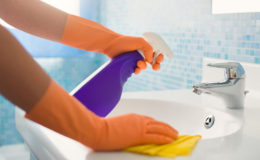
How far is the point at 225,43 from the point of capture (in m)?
1.16

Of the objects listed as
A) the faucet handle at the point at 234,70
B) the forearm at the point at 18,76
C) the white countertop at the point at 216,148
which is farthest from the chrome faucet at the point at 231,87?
the forearm at the point at 18,76

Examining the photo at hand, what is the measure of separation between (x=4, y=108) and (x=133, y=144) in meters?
1.86

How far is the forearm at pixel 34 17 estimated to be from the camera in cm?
66

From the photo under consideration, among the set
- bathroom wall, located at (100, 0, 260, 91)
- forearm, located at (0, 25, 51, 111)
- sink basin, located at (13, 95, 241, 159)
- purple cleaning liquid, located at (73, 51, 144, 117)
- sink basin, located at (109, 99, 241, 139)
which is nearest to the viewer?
forearm, located at (0, 25, 51, 111)

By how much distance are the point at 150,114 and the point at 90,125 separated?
562mm

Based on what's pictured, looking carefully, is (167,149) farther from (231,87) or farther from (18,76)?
(231,87)

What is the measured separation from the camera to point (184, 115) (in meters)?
0.99

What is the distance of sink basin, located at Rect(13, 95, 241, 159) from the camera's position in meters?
0.60

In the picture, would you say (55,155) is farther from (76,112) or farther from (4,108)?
(4,108)

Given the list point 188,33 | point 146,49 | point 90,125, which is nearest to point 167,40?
point 188,33

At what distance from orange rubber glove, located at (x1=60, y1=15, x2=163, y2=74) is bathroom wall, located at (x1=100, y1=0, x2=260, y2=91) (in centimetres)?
43

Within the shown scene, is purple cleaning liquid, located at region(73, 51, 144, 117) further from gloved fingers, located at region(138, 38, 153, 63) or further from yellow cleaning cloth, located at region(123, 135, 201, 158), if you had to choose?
yellow cleaning cloth, located at region(123, 135, 201, 158)

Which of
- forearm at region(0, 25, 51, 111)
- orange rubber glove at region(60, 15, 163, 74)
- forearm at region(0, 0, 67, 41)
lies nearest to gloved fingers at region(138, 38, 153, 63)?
orange rubber glove at region(60, 15, 163, 74)

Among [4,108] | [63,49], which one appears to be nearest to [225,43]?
[63,49]
